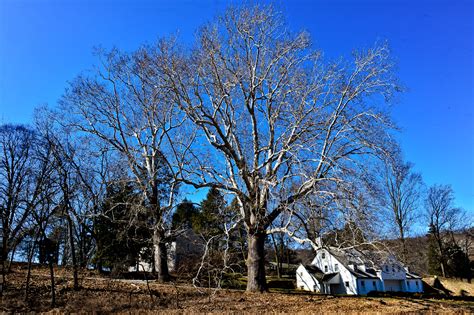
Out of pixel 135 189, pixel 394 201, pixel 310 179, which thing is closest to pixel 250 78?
pixel 310 179

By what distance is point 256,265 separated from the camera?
591 inches

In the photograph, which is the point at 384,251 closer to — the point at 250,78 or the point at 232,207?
the point at 232,207

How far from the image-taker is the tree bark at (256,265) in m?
14.8

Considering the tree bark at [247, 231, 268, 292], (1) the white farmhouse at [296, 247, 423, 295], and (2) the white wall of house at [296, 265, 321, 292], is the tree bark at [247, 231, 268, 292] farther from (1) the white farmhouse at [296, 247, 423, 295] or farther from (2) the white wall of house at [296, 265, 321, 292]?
(2) the white wall of house at [296, 265, 321, 292]

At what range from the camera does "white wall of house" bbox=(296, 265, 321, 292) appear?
37.6 m

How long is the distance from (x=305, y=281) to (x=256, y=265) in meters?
26.6

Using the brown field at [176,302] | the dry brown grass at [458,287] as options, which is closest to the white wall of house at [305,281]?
the dry brown grass at [458,287]

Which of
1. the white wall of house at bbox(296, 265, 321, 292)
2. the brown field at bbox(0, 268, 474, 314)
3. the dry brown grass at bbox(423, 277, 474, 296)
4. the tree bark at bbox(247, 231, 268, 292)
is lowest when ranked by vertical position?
the dry brown grass at bbox(423, 277, 474, 296)

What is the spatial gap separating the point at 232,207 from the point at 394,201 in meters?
23.9

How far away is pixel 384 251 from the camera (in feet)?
39.2

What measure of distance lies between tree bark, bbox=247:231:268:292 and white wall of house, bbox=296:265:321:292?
24.4m

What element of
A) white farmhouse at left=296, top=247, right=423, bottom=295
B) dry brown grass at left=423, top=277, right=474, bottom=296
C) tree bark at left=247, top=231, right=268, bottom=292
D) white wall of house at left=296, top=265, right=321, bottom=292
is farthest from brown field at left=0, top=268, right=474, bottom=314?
dry brown grass at left=423, top=277, right=474, bottom=296

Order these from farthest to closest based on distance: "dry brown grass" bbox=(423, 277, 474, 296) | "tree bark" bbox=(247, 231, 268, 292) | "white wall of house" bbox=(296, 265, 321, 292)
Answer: "white wall of house" bbox=(296, 265, 321, 292) < "dry brown grass" bbox=(423, 277, 474, 296) < "tree bark" bbox=(247, 231, 268, 292)

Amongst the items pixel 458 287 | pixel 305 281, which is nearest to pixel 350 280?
pixel 305 281
